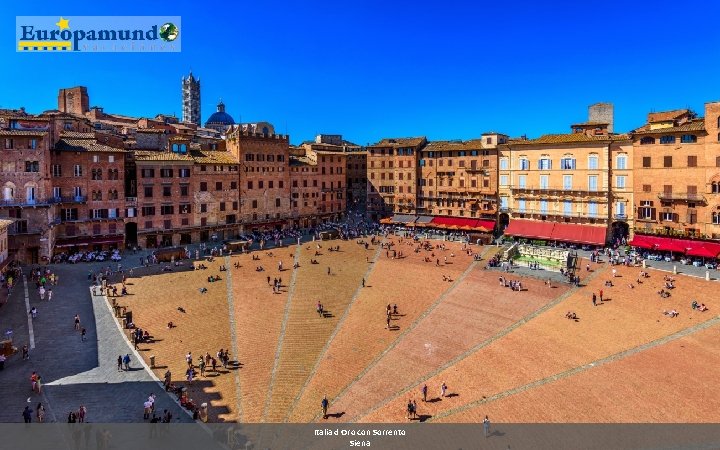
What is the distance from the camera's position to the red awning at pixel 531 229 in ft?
215

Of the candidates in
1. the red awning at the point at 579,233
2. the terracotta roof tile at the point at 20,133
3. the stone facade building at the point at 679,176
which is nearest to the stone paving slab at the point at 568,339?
the stone facade building at the point at 679,176

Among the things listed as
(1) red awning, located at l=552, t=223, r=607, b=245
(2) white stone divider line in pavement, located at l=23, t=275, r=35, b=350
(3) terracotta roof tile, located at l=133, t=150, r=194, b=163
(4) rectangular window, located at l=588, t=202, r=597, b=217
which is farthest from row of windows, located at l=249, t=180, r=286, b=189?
(4) rectangular window, located at l=588, t=202, r=597, b=217

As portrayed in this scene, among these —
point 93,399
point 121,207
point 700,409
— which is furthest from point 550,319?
point 121,207

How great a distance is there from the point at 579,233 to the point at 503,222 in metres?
12.3

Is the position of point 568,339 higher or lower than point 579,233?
lower

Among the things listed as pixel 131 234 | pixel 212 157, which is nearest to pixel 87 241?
pixel 131 234

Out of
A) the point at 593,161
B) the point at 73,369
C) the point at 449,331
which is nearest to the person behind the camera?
the point at 73,369

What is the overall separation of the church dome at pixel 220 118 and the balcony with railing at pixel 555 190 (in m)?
95.8

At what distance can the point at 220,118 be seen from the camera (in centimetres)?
14512

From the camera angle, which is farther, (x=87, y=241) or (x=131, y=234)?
(x=131, y=234)

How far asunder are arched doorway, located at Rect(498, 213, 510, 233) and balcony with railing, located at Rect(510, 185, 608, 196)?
4.27 m

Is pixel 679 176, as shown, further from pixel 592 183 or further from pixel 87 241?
pixel 87 241

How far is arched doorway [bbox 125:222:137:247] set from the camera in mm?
63094

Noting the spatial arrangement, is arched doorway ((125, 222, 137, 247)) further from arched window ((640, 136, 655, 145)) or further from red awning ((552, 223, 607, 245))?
arched window ((640, 136, 655, 145))
